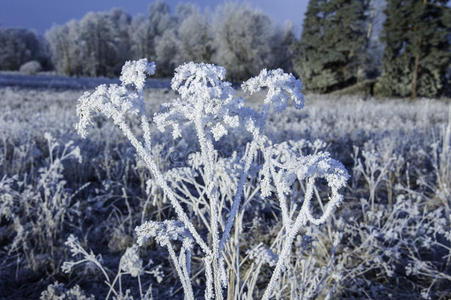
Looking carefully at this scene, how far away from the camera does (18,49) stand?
43.5 m

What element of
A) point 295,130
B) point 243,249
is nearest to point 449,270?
point 243,249

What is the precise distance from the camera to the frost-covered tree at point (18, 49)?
41.8m

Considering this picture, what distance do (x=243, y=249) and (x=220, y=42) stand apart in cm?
2994

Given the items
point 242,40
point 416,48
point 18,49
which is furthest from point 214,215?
point 18,49

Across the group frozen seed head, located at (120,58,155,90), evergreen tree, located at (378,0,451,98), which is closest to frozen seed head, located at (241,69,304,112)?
frozen seed head, located at (120,58,155,90)

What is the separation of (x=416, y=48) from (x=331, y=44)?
4550 mm

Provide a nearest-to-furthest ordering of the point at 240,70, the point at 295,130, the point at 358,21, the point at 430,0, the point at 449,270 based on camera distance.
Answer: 1. the point at 449,270
2. the point at 295,130
3. the point at 430,0
4. the point at 358,21
5. the point at 240,70

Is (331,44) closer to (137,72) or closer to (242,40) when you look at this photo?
(242,40)

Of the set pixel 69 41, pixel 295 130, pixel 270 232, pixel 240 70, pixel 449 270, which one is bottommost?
pixel 449 270

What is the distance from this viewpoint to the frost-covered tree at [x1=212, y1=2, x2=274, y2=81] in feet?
97.6

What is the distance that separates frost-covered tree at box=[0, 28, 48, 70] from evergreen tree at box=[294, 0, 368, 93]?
37.8 m

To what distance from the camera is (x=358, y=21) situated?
61.3 ft

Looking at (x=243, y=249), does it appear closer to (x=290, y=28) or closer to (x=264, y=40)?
(x=264, y=40)

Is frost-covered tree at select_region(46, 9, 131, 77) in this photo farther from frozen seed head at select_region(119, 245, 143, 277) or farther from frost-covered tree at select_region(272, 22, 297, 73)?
frozen seed head at select_region(119, 245, 143, 277)
